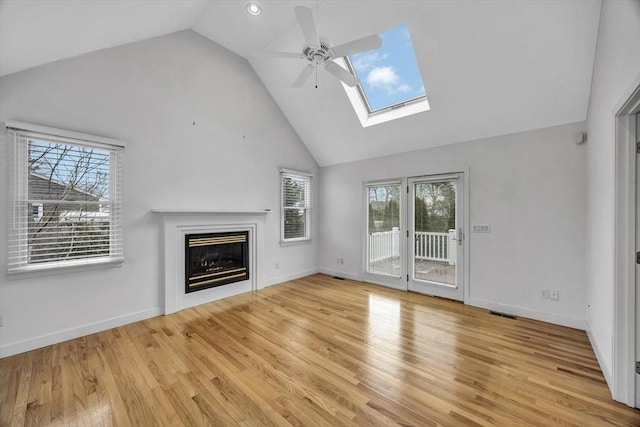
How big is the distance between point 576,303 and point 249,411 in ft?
12.5

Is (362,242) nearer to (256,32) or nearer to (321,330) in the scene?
(321,330)

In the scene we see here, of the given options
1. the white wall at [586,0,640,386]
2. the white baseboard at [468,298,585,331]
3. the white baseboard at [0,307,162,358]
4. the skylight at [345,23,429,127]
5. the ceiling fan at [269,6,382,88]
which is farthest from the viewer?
the skylight at [345,23,429,127]

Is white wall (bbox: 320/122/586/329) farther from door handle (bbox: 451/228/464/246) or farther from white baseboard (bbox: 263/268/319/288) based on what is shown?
white baseboard (bbox: 263/268/319/288)

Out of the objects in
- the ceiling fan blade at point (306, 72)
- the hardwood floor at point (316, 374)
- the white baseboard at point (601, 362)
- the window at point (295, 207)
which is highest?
the ceiling fan blade at point (306, 72)

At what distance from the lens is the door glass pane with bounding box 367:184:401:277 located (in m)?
4.79

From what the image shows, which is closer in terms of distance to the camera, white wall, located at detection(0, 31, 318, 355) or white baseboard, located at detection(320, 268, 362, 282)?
white wall, located at detection(0, 31, 318, 355)

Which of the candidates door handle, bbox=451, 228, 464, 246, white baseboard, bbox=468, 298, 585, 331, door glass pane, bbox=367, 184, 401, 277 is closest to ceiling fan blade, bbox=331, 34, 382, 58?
door glass pane, bbox=367, 184, 401, 277

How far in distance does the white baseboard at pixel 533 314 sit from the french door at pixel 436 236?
0.31 meters

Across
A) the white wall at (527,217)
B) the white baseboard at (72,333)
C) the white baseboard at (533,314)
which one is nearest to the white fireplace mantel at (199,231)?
the white baseboard at (72,333)

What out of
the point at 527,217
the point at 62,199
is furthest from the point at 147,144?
the point at 527,217

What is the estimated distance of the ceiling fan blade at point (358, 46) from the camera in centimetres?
235

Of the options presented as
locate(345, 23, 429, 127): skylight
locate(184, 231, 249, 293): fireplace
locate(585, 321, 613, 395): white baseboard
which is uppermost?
locate(345, 23, 429, 127): skylight

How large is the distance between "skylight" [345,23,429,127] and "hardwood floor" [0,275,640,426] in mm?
3208

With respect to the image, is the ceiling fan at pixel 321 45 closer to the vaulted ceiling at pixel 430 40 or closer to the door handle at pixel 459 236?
the vaulted ceiling at pixel 430 40
